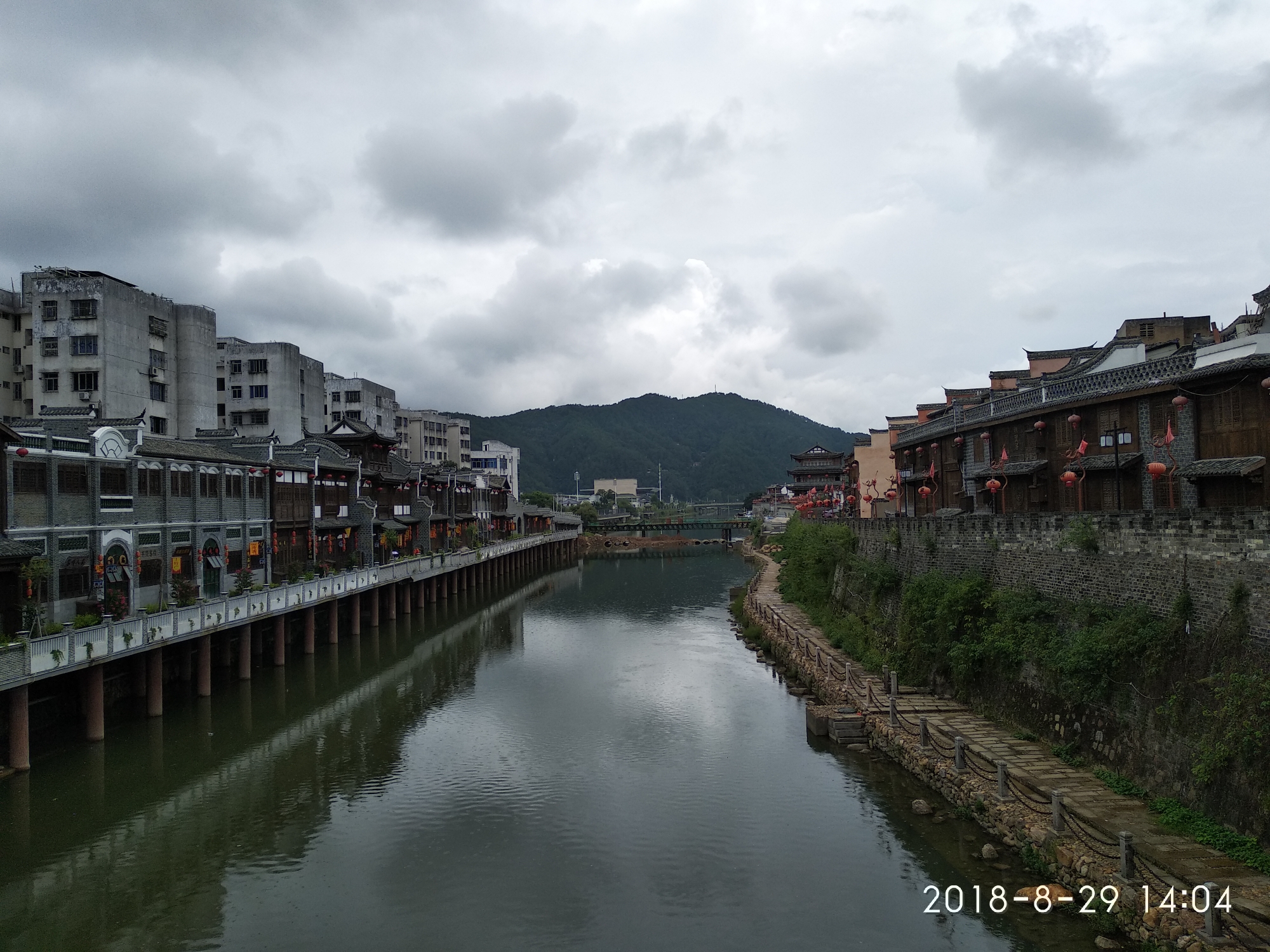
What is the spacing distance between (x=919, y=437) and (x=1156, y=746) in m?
32.0

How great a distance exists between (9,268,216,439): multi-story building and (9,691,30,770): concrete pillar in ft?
105

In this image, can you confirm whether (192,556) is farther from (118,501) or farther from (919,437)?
(919,437)

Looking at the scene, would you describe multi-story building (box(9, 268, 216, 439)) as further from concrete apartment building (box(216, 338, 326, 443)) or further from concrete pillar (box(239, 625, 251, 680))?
concrete pillar (box(239, 625, 251, 680))

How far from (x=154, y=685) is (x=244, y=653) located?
6.18 m

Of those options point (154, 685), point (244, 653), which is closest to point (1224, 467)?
point (154, 685)

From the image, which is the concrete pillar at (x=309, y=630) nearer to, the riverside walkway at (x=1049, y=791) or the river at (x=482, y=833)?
the river at (x=482, y=833)

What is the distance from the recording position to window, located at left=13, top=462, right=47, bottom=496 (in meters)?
26.8

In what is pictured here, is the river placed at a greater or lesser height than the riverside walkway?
lesser

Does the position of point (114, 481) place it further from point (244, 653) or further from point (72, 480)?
point (244, 653)

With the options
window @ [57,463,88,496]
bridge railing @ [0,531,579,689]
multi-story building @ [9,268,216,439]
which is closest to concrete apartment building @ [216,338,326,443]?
multi-story building @ [9,268,216,439]

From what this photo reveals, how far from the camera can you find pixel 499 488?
95.9m

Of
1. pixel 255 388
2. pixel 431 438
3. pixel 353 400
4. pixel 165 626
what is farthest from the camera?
pixel 431 438

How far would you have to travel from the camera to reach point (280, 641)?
38750 mm

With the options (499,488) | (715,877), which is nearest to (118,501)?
(715,877)
